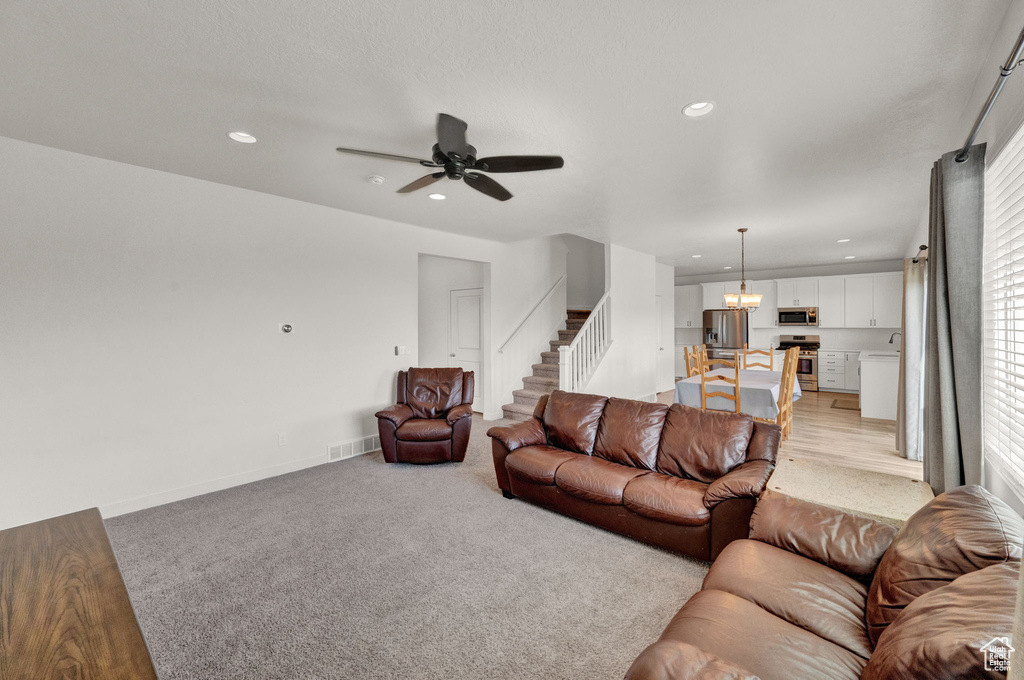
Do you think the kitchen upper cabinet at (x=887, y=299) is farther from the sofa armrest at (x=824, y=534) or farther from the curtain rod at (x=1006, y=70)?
the sofa armrest at (x=824, y=534)

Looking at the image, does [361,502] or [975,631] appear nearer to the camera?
[975,631]

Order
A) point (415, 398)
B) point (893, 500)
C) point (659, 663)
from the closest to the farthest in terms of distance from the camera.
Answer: point (659, 663) < point (893, 500) < point (415, 398)

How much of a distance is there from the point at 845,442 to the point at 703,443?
3469 millimetres

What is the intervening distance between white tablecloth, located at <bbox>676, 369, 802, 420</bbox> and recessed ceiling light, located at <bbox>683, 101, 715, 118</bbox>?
2.82 meters

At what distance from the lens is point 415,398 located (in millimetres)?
4828

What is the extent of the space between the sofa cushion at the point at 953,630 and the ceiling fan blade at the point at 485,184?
8.54ft

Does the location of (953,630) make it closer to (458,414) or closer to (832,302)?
(458,414)

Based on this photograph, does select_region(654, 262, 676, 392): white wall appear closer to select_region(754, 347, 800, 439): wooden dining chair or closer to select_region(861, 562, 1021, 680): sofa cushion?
select_region(754, 347, 800, 439): wooden dining chair

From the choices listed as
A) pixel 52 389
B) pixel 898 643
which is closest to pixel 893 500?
pixel 898 643

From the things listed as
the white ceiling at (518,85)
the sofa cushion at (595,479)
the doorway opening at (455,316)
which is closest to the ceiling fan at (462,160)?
the white ceiling at (518,85)

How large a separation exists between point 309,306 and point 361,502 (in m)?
2.05

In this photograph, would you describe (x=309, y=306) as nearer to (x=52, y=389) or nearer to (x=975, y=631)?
(x=52, y=389)

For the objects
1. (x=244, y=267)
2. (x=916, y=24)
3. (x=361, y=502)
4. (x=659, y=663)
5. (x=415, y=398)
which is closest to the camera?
(x=659, y=663)

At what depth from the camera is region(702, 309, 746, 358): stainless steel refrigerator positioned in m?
8.99
